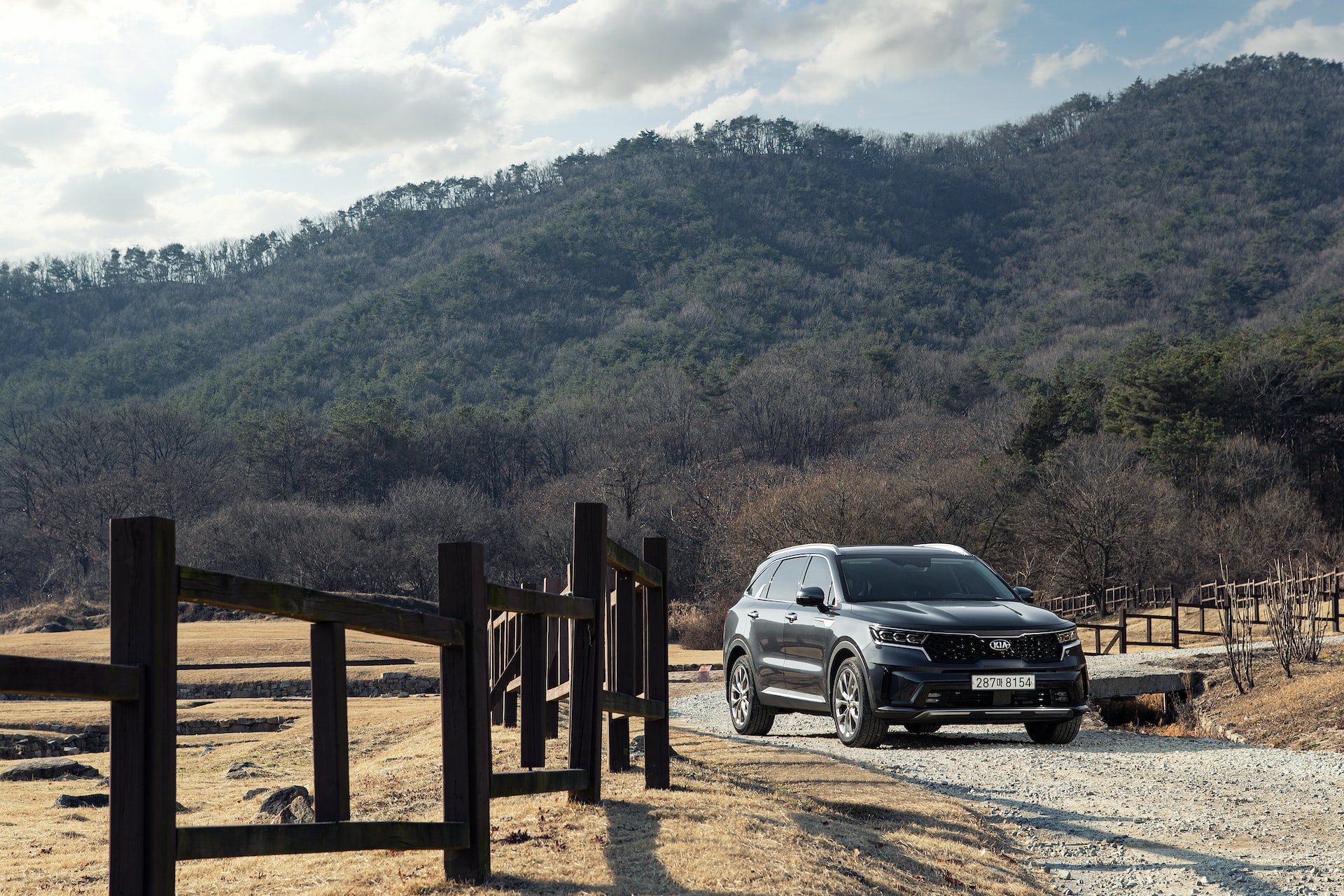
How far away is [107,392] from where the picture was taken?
11850cm

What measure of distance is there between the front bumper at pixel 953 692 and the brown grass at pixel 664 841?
0.86 m

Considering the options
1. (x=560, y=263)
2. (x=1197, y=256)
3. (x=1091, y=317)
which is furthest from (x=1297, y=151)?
(x=560, y=263)

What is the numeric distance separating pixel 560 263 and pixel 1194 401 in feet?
321

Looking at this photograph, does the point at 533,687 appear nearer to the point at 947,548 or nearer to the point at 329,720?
the point at 329,720

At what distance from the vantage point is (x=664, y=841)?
6.10 metres

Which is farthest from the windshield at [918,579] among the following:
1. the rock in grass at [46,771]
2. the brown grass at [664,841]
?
the rock in grass at [46,771]

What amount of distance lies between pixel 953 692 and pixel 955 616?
0.70 meters

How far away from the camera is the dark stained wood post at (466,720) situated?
5223 mm

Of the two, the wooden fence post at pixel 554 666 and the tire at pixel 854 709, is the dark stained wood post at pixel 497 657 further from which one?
the tire at pixel 854 709

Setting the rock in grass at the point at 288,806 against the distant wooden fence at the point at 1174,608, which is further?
the distant wooden fence at the point at 1174,608

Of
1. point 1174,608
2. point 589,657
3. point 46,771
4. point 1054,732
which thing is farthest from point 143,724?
point 1174,608

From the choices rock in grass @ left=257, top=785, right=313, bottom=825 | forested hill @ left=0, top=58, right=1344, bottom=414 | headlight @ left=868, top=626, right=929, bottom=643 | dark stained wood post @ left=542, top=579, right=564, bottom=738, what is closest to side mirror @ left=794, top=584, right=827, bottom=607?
headlight @ left=868, top=626, right=929, bottom=643

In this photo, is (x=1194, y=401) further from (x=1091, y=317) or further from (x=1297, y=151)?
(x=1297, y=151)

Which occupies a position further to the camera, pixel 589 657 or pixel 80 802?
pixel 80 802
